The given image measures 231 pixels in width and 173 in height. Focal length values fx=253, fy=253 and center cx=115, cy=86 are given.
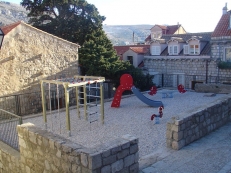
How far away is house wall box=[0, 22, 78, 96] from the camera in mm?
14523

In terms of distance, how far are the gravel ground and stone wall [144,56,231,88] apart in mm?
10847

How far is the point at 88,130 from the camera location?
998cm

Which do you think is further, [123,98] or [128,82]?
[123,98]

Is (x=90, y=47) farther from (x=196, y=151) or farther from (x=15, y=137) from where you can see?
(x=196, y=151)

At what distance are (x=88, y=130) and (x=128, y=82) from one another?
15.4ft

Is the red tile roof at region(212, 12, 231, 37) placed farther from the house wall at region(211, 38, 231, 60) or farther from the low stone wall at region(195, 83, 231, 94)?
the low stone wall at region(195, 83, 231, 94)

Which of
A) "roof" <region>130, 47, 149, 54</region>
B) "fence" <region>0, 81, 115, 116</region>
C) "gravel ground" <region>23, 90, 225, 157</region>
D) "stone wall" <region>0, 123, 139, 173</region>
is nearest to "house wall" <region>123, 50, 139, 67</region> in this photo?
"roof" <region>130, 47, 149, 54</region>

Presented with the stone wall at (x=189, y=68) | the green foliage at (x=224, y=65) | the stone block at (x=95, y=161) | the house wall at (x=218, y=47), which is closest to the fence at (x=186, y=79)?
the stone wall at (x=189, y=68)

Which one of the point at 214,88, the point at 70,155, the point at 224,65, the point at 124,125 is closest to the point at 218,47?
the point at 224,65

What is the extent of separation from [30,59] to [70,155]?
11.9 metres

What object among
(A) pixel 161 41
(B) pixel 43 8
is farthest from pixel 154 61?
(B) pixel 43 8

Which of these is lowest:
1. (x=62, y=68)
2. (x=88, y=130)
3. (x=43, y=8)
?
(x=88, y=130)

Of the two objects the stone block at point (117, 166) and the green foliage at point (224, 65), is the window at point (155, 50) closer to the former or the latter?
the green foliage at point (224, 65)

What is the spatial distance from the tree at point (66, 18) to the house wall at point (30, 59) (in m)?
7.95
